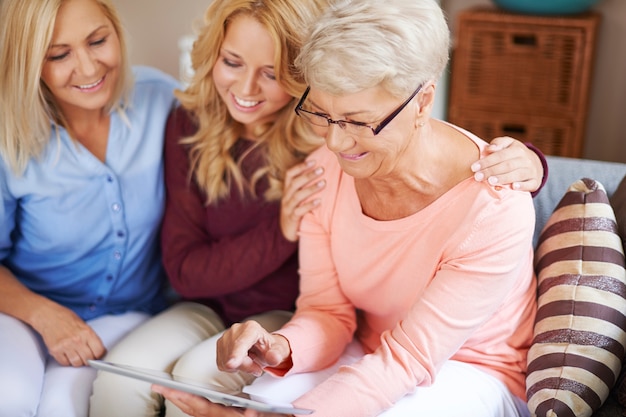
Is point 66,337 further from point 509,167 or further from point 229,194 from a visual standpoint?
point 509,167

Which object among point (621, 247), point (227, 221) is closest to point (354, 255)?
point (227, 221)

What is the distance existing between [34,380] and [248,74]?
778 millimetres

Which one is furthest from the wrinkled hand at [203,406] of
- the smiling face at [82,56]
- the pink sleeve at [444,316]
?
the smiling face at [82,56]

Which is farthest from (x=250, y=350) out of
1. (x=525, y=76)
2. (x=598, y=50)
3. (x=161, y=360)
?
(x=598, y=50)

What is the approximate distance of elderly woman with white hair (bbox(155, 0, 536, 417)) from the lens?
1.29 m

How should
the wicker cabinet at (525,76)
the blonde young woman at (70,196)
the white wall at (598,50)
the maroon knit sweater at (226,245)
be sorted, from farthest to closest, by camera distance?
1. the white wall at (598,50)
2. the wicker cabinet at (525,76)
3. the maroon knit sweater at (226,245)
4. the blonde young woman at (70,196)

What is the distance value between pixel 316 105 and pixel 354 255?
36 centimetres

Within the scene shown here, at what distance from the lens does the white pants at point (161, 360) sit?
5.35 feet

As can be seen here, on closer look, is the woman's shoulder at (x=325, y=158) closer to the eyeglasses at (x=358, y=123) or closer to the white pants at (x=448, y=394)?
the eyeglasses at (x=358, y=123)

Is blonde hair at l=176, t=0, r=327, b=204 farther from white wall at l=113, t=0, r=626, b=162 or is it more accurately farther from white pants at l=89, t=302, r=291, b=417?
white wall at l=113, t=0, r=626, b=162

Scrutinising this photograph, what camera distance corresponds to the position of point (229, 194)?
1809 mm

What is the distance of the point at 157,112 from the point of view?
6.19 ft

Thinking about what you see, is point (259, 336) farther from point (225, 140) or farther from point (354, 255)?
point (225, 140)

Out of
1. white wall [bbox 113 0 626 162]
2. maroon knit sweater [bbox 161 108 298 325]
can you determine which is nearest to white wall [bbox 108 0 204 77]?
white wall [bbox 113 0 626 162]
